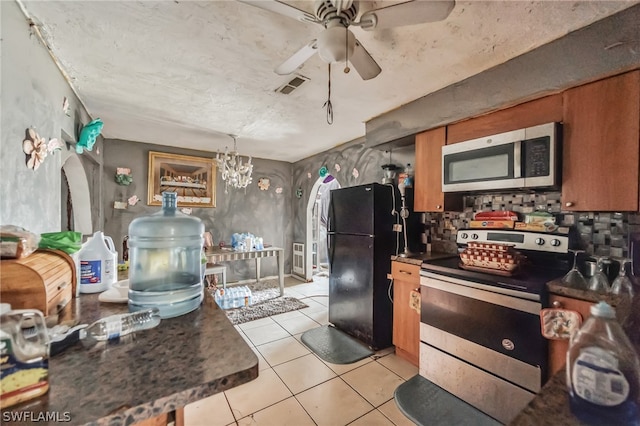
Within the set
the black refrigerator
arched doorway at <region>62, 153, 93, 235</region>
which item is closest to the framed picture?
arched doorway at <region>62, 153, 93, 235</region>

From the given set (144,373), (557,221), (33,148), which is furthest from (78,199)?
(557,221)

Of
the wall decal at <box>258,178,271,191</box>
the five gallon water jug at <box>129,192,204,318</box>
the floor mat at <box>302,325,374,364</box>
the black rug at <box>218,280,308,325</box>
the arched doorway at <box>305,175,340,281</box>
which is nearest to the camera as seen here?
the five gallon water jug at <box>129,192,204,318</box>

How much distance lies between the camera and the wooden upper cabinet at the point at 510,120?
1.72m

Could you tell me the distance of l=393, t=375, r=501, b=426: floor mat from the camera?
1.65 metres

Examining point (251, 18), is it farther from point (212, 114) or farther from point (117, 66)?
point (212, 114)

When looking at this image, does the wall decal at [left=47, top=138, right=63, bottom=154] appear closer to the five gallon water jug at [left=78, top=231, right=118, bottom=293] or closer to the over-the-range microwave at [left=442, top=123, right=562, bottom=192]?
the five gallon water jug at [left=78, top=231, right=118, bottom=293]

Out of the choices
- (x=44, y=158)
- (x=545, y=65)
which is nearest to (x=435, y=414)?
(x=545, y=65)

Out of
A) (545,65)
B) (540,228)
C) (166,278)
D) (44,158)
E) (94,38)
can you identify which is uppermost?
(94,38)

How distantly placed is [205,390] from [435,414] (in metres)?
1.81

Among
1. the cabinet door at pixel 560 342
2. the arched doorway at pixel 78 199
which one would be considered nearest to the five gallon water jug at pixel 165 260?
the cabinet door at pixel 560 342

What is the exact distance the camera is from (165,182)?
4.20 m

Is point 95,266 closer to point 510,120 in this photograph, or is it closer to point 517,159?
point 517,159

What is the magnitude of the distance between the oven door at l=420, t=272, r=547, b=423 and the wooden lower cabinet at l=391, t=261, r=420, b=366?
18cm

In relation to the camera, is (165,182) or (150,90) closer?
(150,90)
